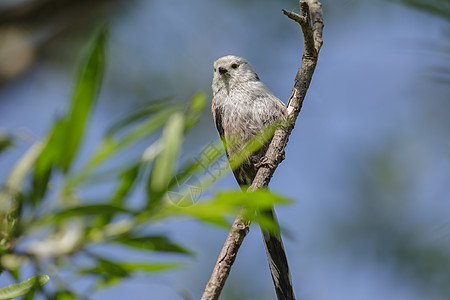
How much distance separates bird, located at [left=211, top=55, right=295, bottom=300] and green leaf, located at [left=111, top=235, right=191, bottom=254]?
7.08 feet

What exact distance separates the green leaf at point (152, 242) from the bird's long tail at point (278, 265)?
1734mm

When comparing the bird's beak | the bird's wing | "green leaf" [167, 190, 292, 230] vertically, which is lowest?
"green leaf" [167, 190, 292, 230]

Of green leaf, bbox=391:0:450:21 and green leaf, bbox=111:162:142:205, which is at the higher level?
green leaf, bbox=391:0:450:21

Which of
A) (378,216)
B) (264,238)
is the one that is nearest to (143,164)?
(264,238)

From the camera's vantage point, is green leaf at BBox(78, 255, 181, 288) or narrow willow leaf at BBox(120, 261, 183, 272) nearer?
green leaf at BBox(78, 255, 181, 288)

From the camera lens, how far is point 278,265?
115 inches

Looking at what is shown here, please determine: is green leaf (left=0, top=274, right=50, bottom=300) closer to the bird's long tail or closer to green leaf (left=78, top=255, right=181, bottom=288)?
green leaf (left=78, top=255, right=181, bottom=288)

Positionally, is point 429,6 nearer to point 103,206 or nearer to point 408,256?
point 103,206

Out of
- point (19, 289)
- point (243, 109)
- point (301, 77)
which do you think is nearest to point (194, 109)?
point (19, 289)

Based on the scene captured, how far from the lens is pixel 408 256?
3002mm

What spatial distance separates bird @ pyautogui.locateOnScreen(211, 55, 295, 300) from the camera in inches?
134

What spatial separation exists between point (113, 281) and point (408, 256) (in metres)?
2.43

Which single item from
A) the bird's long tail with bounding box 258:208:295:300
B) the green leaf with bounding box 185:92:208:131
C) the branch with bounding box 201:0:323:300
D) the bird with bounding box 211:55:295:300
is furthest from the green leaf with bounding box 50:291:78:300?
the bird with bounding box 211:55:295:300

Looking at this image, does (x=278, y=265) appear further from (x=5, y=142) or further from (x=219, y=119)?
(x=5, y=142)
